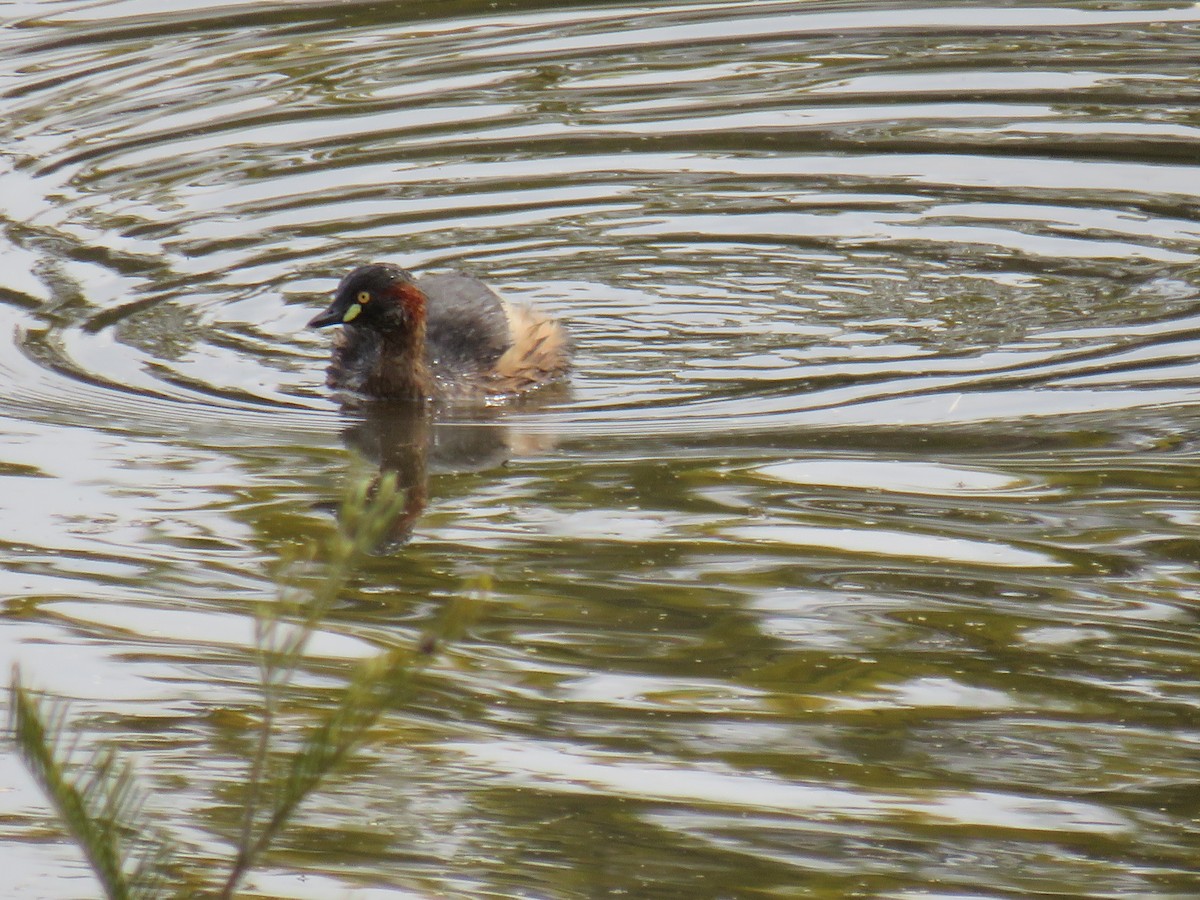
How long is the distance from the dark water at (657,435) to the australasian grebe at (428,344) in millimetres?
296

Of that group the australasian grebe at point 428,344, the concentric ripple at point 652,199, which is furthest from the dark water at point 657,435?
the australasian grebe at point 428,344

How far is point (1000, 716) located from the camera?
15.1ft

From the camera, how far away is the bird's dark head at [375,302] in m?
8.55

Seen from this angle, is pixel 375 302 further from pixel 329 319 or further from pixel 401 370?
pixel 401 370

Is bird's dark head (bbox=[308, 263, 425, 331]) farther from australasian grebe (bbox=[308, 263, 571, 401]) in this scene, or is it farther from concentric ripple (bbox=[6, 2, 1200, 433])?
concentric ripple (bbox=[6, 2, 1200, 433])

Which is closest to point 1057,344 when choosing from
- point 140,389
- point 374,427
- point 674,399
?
point 674,399

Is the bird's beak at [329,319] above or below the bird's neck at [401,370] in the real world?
above

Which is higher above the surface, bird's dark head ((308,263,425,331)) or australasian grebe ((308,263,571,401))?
bird's dark head ((308,263,425,331))

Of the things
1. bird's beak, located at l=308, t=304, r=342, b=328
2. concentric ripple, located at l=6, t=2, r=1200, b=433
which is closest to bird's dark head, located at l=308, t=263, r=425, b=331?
bird's beak, located at l=308, t=304, r=342, b=328

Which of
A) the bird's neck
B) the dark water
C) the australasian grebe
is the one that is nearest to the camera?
the dark water

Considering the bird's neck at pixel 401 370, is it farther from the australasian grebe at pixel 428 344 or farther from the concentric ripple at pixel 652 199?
the concentric ripple at pixel 652 199

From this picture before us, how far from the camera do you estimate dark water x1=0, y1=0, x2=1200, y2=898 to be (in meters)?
4.17

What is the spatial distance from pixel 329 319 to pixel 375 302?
0.22m

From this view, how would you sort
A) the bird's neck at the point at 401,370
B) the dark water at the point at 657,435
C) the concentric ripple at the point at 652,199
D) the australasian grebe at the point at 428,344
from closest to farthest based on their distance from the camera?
the dark water at the point at 657,435, the concentric ripple at the point at 652,199, the bird's neck at the point at 401,370, the australasian grebe at the point at 428,344
